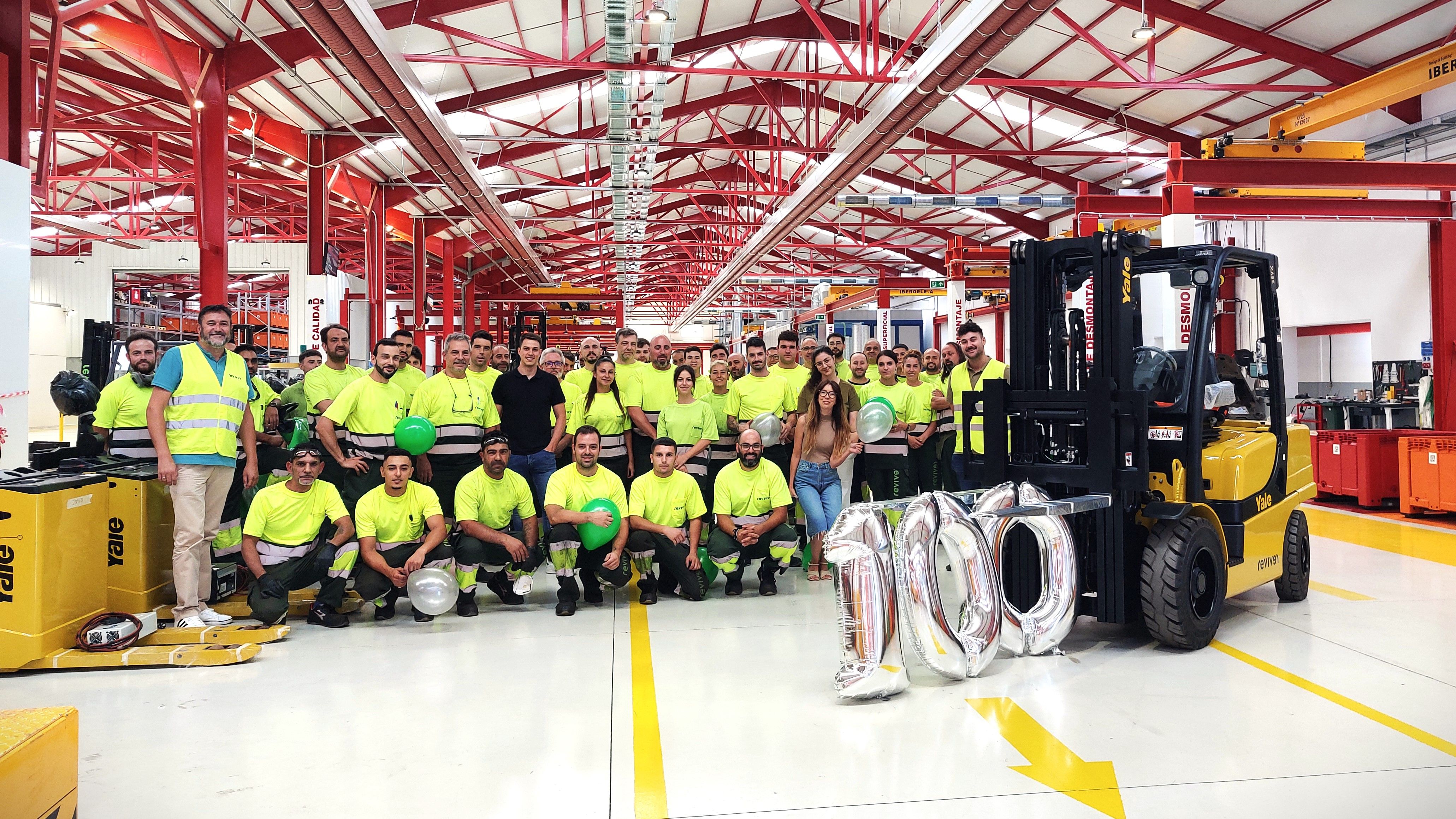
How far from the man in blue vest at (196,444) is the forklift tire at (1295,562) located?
7.17 metres

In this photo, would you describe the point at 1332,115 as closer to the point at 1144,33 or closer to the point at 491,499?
the point at 1144,33

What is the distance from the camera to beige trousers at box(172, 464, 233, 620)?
5.73m

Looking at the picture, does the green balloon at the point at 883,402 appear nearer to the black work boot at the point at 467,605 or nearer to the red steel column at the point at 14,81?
the black work boot at the point at 467,605

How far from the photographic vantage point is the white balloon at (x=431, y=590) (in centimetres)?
592

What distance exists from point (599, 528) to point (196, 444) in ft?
8.53

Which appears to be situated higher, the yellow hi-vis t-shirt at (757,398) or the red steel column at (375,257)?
the red steel column at (375,257)

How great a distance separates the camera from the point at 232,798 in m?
3.47

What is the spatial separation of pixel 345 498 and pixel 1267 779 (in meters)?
5.97

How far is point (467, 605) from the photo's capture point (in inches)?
250

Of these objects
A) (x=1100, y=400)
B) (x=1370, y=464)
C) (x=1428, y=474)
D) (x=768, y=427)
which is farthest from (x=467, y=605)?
(x=1370, y=464)

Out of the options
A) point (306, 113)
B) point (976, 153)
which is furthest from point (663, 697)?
point (976, 153)

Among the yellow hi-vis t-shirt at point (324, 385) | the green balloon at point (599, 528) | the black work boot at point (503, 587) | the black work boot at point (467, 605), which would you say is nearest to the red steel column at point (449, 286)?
the yellow hi-vis t-shirt at point (324, 385)

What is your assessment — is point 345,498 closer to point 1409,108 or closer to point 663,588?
point 663,588

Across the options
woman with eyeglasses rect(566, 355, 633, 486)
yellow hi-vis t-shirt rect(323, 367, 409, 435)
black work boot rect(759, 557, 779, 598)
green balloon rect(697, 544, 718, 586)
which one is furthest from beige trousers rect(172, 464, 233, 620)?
black work boot rect(759, 557, 779, 598)
